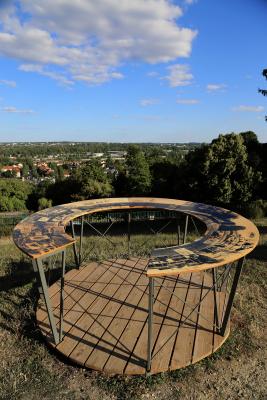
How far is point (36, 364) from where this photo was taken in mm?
4500

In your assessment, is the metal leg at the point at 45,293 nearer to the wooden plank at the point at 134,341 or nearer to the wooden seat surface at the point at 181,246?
the wooden seat surface at the point at 181,246

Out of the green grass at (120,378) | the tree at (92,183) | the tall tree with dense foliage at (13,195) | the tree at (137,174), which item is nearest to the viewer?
the green grass at (120,378)

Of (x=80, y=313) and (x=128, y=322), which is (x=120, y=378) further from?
(x=80, y=313)

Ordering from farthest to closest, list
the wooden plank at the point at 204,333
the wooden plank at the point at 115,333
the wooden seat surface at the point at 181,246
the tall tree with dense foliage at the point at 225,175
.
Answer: the tall tree with dense foliage at the point at 225,175, the wooden plank at the point at 204,333, the wooden plank at the point at 115,333, the wooden seat surface at the point at 181,246

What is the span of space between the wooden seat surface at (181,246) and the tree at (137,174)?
22955 mm

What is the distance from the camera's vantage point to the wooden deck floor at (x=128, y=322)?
4.43m

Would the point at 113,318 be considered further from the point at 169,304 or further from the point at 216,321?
the point at 216,321

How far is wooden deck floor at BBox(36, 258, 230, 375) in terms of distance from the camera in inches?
174

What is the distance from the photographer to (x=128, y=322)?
5.25 metres

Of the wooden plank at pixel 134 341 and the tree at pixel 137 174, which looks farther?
the tree at pixel 137 174

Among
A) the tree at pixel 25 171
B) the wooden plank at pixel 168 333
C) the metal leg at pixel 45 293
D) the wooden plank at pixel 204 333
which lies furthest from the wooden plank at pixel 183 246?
the tree at pixel 25 171

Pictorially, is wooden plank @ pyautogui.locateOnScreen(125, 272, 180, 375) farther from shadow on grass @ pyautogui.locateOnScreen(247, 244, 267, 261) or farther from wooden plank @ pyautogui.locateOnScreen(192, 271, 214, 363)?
→ shadow on grass @ pyautogui.locateOnScreen(247, 244, 267, 261)

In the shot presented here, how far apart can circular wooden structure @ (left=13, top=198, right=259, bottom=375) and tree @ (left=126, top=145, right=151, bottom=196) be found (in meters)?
23.1

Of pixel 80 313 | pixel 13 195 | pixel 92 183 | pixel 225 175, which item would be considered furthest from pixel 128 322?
pixel 13 195
